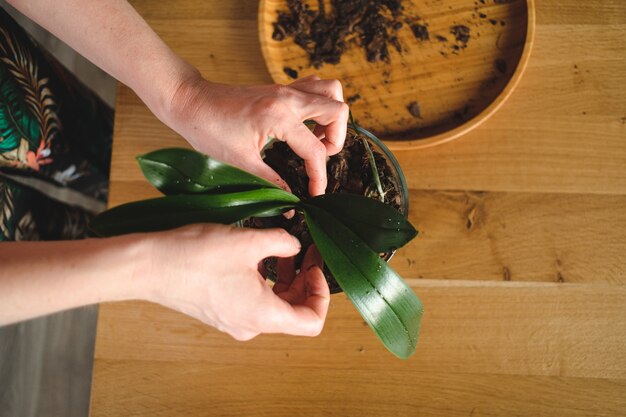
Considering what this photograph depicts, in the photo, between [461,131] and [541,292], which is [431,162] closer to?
[461,131]

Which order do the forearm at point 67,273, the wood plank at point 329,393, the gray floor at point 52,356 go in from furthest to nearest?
the gray floor at point 52,356 → the wood plank at point 329,393 → the forearm at point 67,273

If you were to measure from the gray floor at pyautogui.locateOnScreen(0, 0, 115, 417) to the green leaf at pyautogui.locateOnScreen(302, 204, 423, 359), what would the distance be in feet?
3.54

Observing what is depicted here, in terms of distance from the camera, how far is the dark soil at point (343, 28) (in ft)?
2.49

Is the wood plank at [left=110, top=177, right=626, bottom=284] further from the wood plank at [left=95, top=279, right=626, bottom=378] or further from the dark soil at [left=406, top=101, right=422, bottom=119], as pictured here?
the dark soil at [left=406, top=101, right=422, bottom=119]

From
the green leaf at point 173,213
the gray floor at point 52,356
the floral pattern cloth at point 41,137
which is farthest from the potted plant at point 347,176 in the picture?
the gray floor at point 52,356

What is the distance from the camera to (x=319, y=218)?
0.51 metres

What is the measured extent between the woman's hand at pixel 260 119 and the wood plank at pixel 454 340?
0.29m

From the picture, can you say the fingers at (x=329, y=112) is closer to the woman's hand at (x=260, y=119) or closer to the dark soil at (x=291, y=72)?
the woman's hand at (x=260, y=119)

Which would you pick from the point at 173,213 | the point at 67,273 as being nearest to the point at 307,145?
the point at 173,213

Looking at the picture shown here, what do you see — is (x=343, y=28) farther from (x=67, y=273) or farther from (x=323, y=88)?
(x=67, y=273)

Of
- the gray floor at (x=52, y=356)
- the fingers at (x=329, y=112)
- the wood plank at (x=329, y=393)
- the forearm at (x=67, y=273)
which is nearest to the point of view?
the forearm at (x=67, y=273)

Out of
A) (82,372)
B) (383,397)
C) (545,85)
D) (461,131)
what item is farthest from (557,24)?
(82,372)

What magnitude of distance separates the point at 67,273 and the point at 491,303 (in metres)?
0.58

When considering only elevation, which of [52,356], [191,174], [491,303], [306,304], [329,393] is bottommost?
[52,356]
